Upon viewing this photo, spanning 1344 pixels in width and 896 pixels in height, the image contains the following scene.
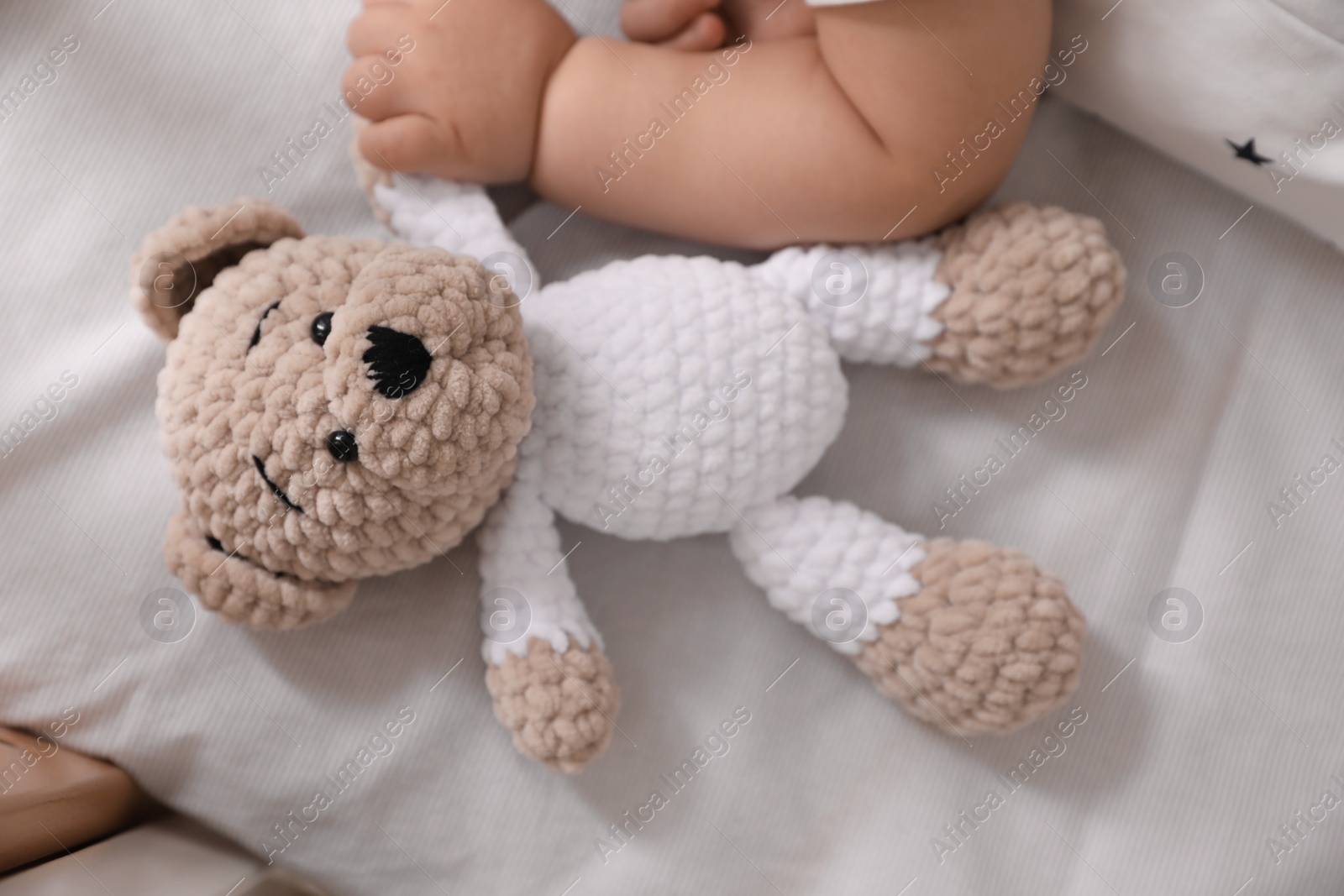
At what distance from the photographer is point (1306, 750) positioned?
771 millimetres

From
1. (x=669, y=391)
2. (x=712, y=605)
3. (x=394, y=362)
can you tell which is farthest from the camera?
(x=712, y=605)

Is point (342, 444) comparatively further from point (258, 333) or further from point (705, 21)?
point (705, 21)

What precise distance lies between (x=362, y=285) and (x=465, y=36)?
0.79ft

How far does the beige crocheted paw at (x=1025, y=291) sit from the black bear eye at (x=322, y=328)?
1.47ft

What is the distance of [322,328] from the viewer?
55 centimetres

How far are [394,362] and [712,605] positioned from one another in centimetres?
37

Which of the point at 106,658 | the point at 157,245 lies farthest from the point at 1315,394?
the point at 106,658

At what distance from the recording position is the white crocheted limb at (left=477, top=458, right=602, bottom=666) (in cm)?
68

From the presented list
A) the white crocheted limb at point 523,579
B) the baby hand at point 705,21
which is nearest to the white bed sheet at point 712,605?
the white crocheted limb at point 523,579

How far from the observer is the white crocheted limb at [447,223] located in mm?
696

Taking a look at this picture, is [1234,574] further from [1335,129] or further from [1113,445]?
[1335,129]

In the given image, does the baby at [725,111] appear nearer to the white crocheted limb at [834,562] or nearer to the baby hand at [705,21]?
the baby hand at [705,21]

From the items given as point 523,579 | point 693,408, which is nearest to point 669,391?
point 693,408

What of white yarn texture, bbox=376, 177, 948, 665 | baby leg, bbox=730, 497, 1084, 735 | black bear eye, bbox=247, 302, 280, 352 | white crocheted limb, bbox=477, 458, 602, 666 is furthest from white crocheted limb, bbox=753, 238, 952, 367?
black bear eye, bbox=247, 302, 280, 352
